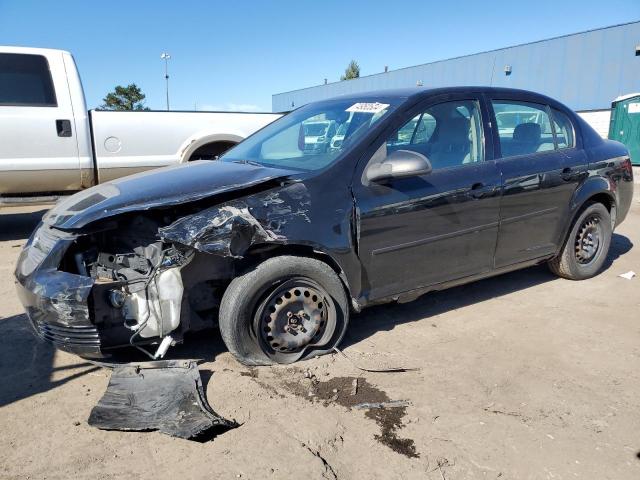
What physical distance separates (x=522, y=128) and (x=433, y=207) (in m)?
1.46

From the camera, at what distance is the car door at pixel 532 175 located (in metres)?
4.14

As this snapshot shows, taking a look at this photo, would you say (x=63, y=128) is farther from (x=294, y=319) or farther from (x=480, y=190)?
(x=480, y=190)

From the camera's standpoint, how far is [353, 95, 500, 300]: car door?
3.47m

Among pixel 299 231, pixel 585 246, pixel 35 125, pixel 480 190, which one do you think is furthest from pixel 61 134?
pixel 585 246

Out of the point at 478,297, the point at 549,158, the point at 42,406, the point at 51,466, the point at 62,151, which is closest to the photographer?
the point at 51,466

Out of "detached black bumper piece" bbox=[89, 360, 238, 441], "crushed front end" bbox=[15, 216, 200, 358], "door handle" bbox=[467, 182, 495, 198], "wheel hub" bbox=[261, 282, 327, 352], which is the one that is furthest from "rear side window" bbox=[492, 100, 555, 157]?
"detached black bumper piece" bbox=[89, 360, 238, 441]

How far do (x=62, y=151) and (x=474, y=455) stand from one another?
236 inches

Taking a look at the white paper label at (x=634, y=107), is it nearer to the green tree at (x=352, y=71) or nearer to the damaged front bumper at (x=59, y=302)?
the damaged front bumper at (x=59, y=302)

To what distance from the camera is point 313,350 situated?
3469mm

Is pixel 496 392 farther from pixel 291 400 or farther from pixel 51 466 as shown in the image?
pixel 51 466

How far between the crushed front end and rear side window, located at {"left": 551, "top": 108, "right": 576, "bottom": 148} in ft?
11.5

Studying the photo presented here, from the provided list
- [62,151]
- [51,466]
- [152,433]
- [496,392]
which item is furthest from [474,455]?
[62,151]

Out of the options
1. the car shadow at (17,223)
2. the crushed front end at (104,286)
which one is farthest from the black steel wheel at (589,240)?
the car shadow at (17,223)

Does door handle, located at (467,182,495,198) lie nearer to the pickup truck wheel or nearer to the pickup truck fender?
the pickup truck wheel
